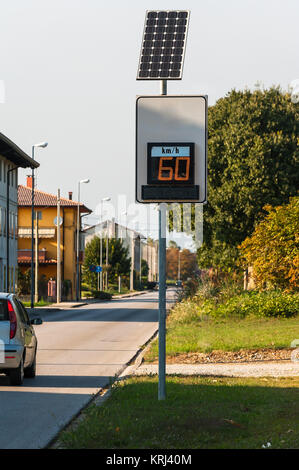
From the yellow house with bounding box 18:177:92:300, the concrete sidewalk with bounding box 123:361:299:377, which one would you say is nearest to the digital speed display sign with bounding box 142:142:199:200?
the concrete sidewalk with bounding box 123:361:299:377

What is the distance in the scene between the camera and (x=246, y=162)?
3953 centimetres

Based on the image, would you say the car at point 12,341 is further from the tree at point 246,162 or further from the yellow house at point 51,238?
the yellow house at point 51,238

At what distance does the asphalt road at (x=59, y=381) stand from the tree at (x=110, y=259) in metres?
77.1

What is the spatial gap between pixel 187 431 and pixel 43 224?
79.6 meters

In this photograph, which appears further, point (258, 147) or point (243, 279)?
point (243, 279)

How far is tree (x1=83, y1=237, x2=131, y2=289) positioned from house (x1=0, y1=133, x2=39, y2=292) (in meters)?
47.1

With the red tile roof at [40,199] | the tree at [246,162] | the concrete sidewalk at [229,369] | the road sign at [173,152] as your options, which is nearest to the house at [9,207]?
the tree at [246,162]

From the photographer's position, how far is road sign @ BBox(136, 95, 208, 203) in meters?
11.9

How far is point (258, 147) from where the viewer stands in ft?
129

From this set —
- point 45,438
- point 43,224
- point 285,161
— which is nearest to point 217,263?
point 285,161

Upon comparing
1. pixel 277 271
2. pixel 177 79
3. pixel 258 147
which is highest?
pixel 258 147

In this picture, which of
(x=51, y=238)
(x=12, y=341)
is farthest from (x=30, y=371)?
(x=51, y=238)

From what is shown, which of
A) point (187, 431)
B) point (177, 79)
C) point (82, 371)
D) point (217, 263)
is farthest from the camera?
point (217, 263)
